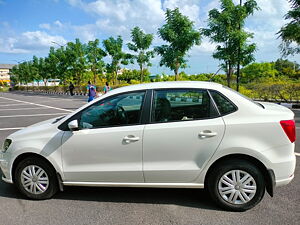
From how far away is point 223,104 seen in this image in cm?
297

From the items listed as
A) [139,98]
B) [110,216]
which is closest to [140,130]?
[139,98]

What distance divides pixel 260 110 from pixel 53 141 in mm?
2605

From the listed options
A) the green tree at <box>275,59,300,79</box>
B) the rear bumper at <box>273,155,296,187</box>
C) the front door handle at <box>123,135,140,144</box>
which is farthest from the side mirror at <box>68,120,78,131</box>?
the green tree at <box>275,59,300,79</box>

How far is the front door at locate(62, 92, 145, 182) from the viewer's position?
2.98 m

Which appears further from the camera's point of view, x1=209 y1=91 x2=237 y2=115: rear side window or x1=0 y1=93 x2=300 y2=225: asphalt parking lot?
x1=209 y1=91 x2=237 y2=115: rear side window

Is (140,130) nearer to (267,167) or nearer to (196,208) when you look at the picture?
(196,208)

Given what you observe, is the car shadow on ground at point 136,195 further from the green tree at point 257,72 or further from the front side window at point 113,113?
the green tree at point 257,72

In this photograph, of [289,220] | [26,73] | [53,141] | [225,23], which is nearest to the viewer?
[289,220]

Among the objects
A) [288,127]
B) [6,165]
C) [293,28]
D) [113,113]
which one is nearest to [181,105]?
[113,113]

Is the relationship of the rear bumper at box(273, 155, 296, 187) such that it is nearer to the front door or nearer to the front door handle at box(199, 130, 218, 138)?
the front door handle at box(199, 130, 218, 138)

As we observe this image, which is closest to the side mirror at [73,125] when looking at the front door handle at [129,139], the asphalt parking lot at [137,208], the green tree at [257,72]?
the front door handle at [129,139]

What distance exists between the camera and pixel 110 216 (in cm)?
289

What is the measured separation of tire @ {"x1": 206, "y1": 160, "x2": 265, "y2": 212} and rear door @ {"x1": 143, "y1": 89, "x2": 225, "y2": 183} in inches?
9.3

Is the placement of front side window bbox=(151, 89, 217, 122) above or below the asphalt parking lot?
above
